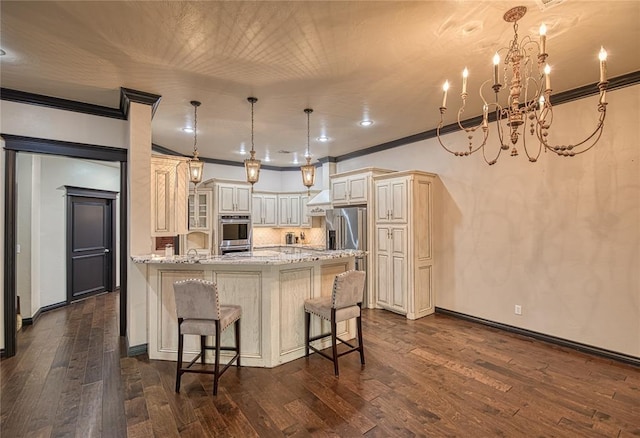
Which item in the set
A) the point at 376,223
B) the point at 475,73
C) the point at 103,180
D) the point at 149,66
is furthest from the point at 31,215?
the point at 475,73

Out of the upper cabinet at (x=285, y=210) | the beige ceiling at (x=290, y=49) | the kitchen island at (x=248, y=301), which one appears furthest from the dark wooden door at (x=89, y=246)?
the kitchen island at (x=248, y=301)

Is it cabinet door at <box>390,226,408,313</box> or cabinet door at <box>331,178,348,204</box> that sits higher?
cabinet door at <box>331,178,348,204</box>

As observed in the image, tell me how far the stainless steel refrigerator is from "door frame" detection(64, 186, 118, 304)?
4564 mm

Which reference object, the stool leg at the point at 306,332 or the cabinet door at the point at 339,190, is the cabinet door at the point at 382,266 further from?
the stool leg at the point at 306,332

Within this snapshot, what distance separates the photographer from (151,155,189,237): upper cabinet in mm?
3982

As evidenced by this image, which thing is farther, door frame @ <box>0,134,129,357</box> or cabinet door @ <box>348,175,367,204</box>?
cabinet door @ <box>348,175,367,204</box>

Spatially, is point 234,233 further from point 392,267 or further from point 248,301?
point 248,301

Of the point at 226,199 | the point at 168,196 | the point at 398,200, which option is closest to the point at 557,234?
the point at 398,200

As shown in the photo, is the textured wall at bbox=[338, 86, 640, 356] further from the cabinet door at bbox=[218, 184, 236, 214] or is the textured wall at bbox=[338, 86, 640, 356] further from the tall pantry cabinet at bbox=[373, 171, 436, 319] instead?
the cabinet door at bbox=[218, 184, 236, 214]

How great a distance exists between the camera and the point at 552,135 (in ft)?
12.6

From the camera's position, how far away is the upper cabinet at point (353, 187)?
17.9 ft

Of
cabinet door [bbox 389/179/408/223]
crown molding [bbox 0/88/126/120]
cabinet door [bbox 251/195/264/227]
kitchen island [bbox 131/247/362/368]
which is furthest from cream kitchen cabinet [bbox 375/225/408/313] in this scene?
crown molding [bbox 0/88/126/120]

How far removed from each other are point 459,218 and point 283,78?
332cm

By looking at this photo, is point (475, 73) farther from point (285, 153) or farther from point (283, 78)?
point (285, 153)
